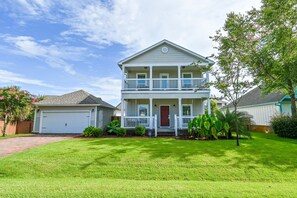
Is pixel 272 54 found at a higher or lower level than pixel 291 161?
higher

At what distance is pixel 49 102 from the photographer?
634 inches

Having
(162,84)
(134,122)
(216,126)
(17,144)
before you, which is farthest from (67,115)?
(216,126)

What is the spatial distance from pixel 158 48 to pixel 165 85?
11.2ft

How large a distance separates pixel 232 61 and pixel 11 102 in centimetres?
1707

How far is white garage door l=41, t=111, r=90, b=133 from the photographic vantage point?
15.7 meters

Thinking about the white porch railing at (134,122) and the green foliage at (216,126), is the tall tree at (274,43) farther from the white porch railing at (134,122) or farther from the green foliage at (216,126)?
the white porch railing at (134,122)

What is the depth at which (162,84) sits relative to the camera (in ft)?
49.1

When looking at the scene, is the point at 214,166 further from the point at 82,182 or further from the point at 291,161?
the point at 82,182

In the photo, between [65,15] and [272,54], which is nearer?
[65,15]

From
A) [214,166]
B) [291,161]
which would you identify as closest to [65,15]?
[214,166]

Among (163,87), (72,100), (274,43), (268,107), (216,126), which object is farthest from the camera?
(268,107)

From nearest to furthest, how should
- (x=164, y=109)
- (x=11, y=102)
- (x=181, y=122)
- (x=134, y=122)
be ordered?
(x=181, y=122) < (x=134, y=122) < (x=11, y=102) < (x=164, y=109)

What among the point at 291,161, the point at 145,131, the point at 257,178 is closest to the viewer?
the point at 257,178

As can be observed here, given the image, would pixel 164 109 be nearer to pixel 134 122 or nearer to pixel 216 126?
pixel 134 122
